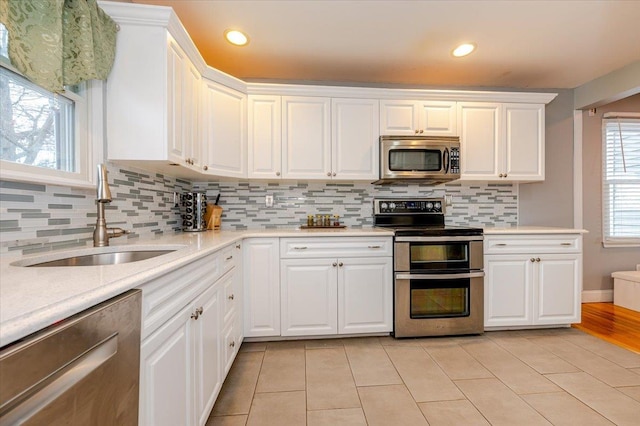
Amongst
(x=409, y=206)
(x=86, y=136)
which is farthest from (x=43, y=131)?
(x=409, y=206)

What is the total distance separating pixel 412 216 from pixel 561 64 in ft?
6.38

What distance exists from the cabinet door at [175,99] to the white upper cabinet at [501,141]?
2.41m

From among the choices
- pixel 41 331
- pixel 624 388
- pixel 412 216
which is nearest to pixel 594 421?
pixel 624 388

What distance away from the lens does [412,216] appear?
295 cm

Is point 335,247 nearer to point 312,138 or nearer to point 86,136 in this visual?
A: point 312,138

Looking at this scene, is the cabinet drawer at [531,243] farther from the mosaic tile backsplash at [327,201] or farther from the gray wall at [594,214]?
the gray wall at [594,214]

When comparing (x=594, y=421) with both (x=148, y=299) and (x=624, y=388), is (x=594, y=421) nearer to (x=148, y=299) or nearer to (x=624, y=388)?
(x=624, y=388)

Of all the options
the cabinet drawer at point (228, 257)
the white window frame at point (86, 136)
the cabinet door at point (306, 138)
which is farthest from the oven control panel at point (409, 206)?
the white window frame at point (86, 136)

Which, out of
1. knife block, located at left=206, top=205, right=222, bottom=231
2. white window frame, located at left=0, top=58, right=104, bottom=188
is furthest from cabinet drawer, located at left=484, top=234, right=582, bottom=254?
white window frame, located at left=0, top=58, right=104, bottom=188

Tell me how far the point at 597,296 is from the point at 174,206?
458 cm

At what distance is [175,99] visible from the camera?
68.8 inches

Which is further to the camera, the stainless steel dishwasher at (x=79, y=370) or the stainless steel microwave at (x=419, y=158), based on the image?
the stainless steel microwave at (x=419, y=158)

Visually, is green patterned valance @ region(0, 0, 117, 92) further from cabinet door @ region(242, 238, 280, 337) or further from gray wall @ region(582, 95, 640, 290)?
gray wall @ region(582, 95, 640, 290)

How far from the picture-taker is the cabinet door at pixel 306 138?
262 centimetres
